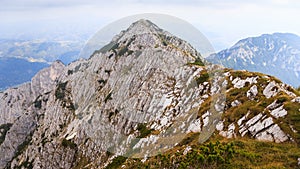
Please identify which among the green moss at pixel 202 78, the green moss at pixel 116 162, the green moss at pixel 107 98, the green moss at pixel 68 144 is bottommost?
the green moss at pixel 68 144

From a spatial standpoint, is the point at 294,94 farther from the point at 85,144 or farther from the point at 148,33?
the point at 148,33

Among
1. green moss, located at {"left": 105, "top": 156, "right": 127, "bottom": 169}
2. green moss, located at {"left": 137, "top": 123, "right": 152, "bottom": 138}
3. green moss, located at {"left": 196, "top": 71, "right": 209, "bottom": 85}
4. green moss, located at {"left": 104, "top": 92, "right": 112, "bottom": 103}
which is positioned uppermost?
green moss, located at {"left": 196, "top": 71, "right": 209, "bottom": 85}

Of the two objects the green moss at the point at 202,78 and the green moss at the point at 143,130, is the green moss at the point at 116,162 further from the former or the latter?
the green moss at the point at 202,78

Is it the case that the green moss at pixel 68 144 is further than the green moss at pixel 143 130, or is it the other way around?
the green moss at pixel 68 144

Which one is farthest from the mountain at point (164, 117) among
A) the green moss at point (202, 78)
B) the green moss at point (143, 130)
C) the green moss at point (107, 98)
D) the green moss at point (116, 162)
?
the green moss at point (107, 98)

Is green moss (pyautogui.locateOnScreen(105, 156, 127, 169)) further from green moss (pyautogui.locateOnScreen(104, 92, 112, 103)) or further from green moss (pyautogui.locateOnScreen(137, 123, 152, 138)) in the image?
green moss (pyautogui.locateOnScreen(104, 92, 112, 103))

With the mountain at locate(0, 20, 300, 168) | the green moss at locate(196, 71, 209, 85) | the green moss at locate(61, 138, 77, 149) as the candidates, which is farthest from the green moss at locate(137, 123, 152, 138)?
the green moss at locate(61, 138, 77, 149)

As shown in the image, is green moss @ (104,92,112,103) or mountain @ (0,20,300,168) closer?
mountain @ (0,20,300,168)

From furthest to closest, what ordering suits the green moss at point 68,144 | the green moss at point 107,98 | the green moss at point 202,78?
the green moss at point 107,98, the green moss at point 68,144, the green moss at point 202,78

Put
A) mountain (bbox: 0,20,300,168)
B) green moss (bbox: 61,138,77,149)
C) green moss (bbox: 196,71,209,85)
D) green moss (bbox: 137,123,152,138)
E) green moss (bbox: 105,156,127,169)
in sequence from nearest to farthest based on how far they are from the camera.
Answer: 1. mountain (bbox: 0,20,300,168)
2. green moss (bbox: 105,156,127,169)
3. green moss (bbox: 137,123,152,138)
4. green moss (bbox: 196,71,209,85)
5. green moss (bbox: 61,138,77,149)

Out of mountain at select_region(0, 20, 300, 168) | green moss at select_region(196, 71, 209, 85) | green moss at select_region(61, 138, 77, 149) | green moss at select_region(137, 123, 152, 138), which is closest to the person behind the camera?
mountain at select_region(0, 20, 300, 168)
